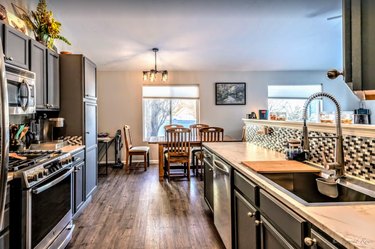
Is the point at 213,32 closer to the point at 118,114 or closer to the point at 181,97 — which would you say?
the point at 181,97

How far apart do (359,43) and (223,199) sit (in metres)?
1.64

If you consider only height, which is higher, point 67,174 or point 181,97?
point 181,97

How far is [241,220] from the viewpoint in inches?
70.0

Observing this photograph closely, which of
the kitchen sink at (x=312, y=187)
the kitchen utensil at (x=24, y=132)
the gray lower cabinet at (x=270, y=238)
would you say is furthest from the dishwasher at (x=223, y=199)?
the kitchen utensil at (x=24, y=132)

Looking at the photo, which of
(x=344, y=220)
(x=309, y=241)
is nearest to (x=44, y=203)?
(x=309, y=241)

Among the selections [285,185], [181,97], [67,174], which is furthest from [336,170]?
[181,97]

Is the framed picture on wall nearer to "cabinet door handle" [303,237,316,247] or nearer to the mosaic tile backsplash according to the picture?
the mosaic tile backsplash

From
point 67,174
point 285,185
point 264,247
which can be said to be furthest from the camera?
point 67,174

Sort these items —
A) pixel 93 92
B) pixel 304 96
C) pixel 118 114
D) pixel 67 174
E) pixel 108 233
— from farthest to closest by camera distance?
1. pixel 304 96
2. pixel 118 114
3. pixel 93 92
4. pixel 108 233
5. pixel 67 174

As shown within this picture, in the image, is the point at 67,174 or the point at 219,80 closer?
the point at 67,174

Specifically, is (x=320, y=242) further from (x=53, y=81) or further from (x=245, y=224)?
(x=53, y=81)

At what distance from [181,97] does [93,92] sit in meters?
3.13

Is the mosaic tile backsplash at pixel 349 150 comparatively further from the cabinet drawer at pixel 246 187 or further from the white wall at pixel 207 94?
the white wall at pixel 207 94

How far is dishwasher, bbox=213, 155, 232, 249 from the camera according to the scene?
2.03 m
